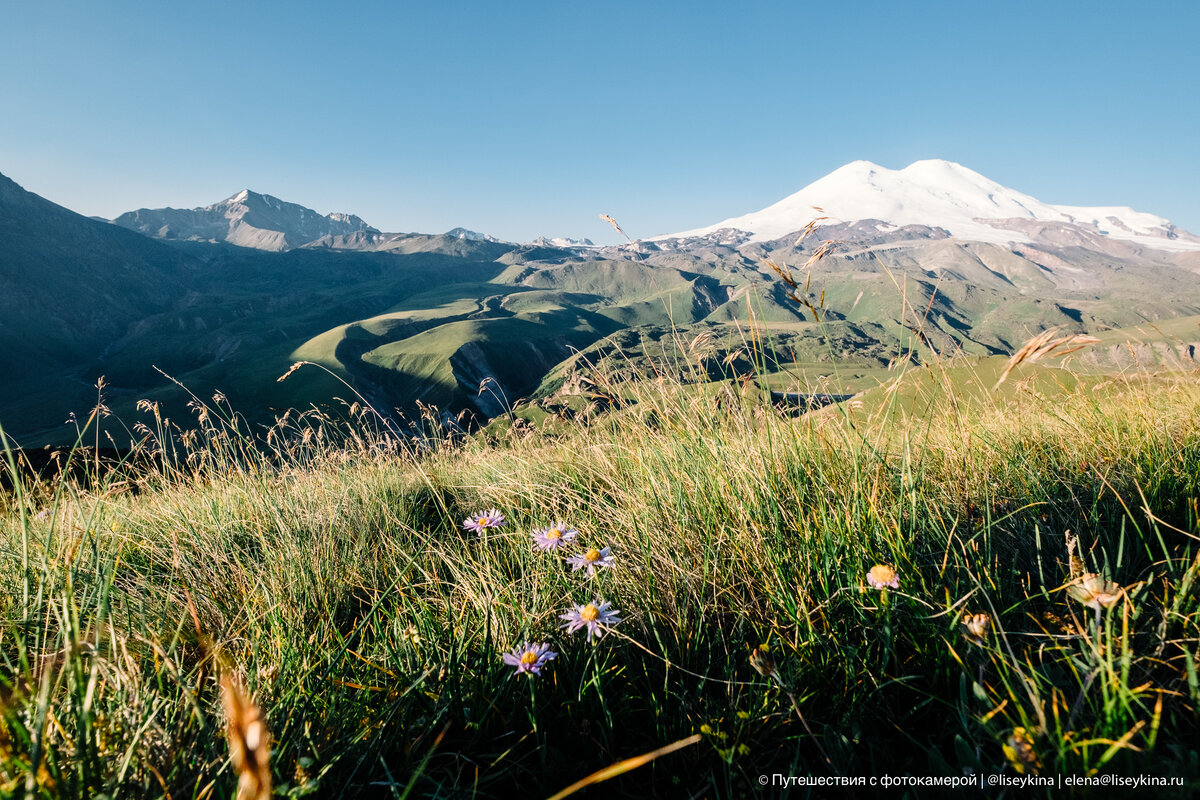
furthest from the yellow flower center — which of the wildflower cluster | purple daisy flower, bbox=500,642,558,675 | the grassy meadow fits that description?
purple daisy flower, bbox=500,642,558,675

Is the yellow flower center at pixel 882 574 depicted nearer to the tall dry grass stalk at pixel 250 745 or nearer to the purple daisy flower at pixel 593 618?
the purple daisy flower at pixel 593 618

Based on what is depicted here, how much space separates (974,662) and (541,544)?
1499 mm

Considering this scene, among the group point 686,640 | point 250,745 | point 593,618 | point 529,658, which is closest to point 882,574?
point 686,640

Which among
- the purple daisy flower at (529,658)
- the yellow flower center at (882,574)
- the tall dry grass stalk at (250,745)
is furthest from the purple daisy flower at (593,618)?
the tall dry grass stalk at (250,745)

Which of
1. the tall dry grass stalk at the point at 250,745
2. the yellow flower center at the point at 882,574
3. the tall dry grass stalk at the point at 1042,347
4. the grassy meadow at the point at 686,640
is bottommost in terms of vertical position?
the grassy meadow at the point at 686,640

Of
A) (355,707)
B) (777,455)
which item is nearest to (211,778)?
(355,707)

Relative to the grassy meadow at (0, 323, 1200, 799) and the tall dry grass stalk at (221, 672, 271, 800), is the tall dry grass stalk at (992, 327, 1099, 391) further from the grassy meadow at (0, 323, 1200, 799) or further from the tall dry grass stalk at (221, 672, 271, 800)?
the tall dry grass stalk at (221, 672, 271, 800)

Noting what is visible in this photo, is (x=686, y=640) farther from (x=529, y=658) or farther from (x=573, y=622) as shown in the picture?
(x=529, y=658)

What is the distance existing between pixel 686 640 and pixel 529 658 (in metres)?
0.60

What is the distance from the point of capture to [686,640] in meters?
1.94

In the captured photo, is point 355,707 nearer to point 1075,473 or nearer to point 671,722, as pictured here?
point 671,722

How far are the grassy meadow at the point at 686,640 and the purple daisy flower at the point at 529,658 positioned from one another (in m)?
0.09

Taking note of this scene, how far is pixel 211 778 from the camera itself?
1297mm

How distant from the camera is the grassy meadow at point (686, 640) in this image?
1298 mm
